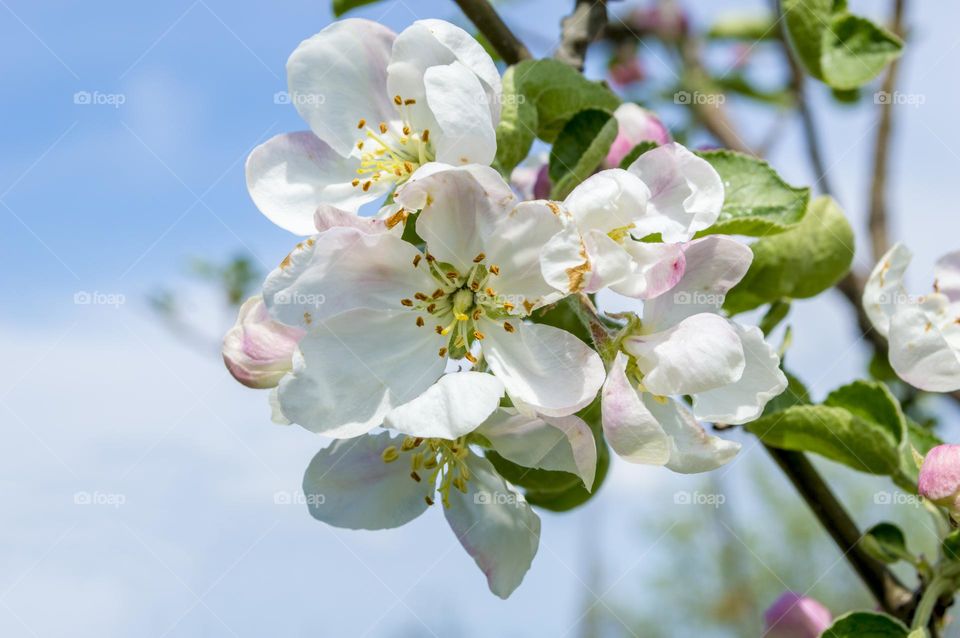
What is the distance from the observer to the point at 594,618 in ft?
27.3

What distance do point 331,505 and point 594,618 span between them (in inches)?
292

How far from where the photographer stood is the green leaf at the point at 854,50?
1567 millimetres

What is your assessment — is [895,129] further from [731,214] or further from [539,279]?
[539,279]

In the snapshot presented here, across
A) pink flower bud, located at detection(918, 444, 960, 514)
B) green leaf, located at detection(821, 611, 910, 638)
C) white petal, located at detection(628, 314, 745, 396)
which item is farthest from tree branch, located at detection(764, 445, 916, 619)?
white petal, located at detection(628, 314, 745, 396)

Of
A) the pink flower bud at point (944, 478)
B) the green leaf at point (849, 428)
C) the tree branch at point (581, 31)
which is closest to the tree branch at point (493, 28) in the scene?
the tree branch at point (581, 31)

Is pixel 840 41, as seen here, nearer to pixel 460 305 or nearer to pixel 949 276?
pixel 949 276

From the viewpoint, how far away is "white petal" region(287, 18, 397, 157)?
4.21 ft

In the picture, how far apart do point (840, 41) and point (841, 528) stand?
73 centimetres

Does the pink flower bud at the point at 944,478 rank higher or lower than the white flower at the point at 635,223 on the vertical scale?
lower

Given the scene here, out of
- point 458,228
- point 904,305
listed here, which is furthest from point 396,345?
point 904,305

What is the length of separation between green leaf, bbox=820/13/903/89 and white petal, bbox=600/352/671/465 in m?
0.77

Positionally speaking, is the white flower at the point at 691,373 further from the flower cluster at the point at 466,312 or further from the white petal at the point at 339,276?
the white petal at the point at 339,276

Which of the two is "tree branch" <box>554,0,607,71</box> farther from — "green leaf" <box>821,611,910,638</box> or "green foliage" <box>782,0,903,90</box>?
"green leaf" <box>821,611,910,638</box>

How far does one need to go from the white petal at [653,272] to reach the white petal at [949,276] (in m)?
0.68
